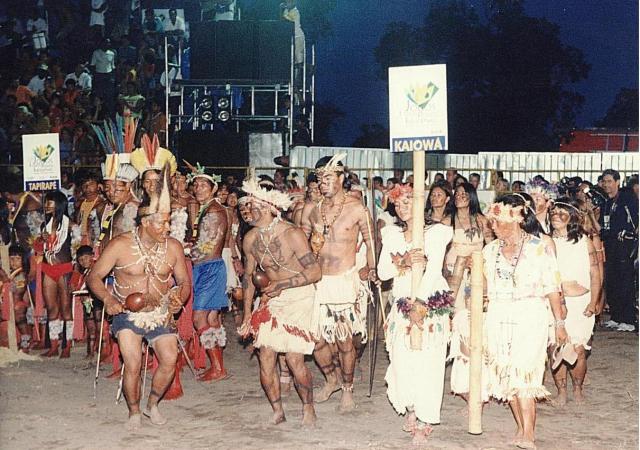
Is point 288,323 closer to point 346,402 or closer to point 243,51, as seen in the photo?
point 346,402

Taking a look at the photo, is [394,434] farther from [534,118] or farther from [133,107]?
[534,118]

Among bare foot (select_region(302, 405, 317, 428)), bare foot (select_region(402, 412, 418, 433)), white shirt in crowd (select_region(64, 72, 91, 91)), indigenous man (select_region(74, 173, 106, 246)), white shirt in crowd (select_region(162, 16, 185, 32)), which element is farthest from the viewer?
white shirt in crowd (select_region(162, 16, 185, 32))

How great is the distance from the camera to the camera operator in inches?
509

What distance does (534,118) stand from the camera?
37.0m

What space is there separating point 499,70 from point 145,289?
30228 millimetres

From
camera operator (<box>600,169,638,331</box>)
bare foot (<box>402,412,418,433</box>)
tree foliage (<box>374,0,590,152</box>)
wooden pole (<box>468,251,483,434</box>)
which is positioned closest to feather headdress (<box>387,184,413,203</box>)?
wooden pole (<box>468,251,483,434</box>)

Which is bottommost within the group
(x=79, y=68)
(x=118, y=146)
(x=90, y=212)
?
(x=90, y=212)

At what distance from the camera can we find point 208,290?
385 inches

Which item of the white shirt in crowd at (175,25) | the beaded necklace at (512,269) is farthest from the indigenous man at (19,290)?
the white shirt in crowd at (175,25)

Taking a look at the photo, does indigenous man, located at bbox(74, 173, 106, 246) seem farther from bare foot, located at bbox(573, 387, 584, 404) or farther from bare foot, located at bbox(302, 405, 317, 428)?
bare foot, located at bbox(573, 387, 584, 404)

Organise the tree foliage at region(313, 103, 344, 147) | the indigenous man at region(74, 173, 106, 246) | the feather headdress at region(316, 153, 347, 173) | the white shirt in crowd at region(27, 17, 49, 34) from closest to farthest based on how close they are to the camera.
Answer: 1. the feather headdress at region(316, 153, 347, 173)
2. the indigenous man at region(74, 173, 106, 246)
3. the white shirt in crowd at region(27, 17, 49, 34)
4. the tree foliage at region(313, 103, 344, 147)

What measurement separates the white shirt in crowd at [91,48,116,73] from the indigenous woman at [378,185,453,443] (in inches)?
574

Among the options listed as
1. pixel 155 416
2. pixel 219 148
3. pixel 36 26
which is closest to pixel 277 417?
pixel 155 416

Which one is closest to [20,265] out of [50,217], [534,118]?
[50,217]
